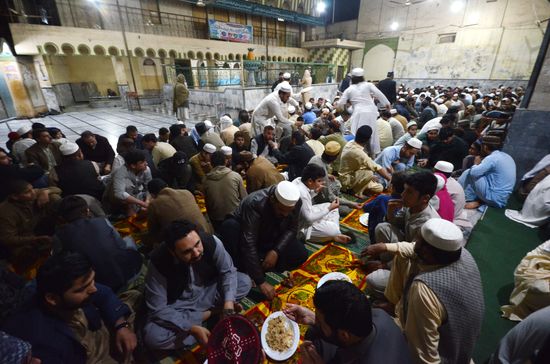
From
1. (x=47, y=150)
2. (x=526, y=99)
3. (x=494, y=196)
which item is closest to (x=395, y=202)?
(x=494, y=196)

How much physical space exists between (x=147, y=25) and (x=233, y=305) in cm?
1867

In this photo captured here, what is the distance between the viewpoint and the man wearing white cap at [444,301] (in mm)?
1322

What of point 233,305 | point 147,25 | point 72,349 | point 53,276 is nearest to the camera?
point 53,276

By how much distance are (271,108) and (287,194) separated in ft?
12.7

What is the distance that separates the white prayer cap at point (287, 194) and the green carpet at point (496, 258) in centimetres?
181

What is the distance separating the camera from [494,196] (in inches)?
149

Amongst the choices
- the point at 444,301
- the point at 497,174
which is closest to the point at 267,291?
the point at 444,301

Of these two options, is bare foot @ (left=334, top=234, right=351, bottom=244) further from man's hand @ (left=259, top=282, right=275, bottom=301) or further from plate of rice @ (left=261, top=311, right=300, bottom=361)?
plate of rice @ (left=261, top=311, right=300, bottom=361)

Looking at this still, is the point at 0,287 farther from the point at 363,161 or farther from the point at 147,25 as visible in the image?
the point at 147,25

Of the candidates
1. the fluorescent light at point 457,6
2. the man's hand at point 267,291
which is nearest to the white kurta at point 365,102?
the man's hand at point 267,291

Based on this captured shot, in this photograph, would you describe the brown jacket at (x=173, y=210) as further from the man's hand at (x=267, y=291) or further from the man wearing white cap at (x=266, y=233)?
the man's hand at (x=267, y=291)

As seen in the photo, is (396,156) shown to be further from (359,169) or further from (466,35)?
(466,35)

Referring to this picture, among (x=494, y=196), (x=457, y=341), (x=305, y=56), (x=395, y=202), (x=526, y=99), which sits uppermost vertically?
(x=305, y=56)

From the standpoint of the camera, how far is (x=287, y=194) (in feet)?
6.79
